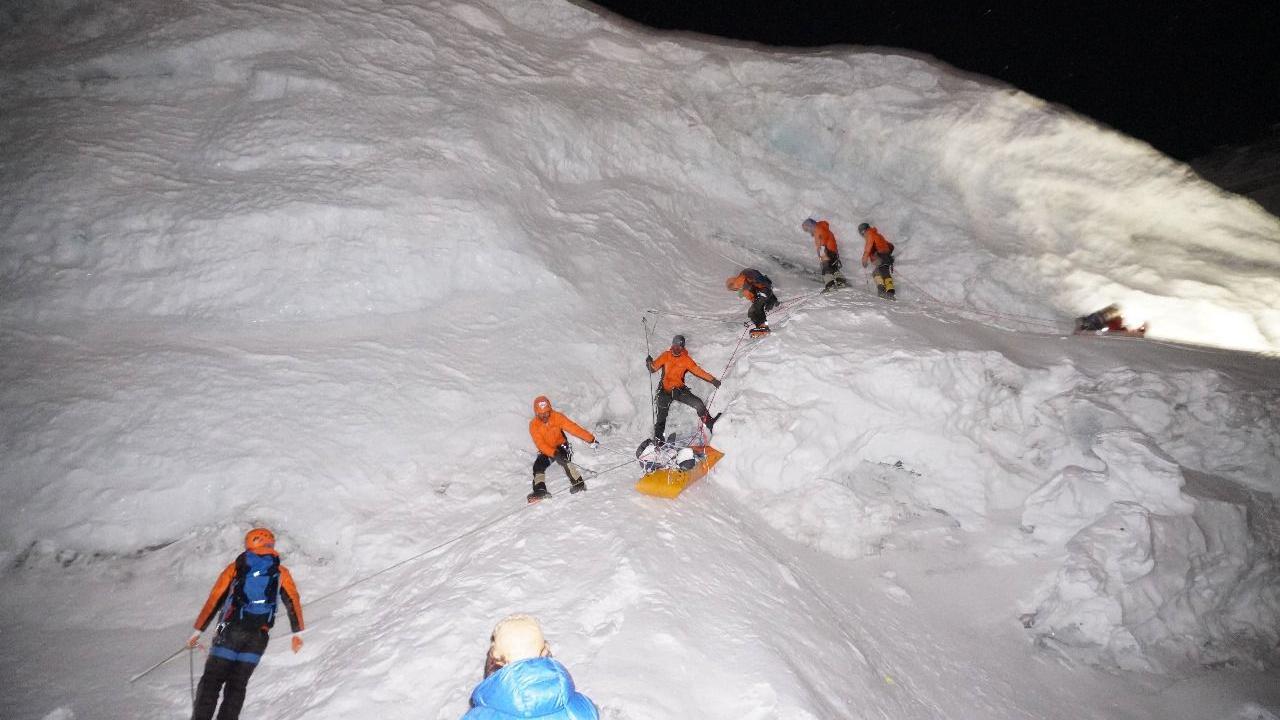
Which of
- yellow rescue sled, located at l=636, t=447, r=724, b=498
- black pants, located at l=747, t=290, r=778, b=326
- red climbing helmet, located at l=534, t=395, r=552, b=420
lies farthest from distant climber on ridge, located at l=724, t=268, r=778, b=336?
red climbing helmet, located at l=534, t=395, r=552, b=420

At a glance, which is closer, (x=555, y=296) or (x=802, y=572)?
(x=802, y=572)

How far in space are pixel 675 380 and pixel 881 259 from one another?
20.1 ft

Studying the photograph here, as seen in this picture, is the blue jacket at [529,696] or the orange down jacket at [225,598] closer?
the blue jacket at [529,696]

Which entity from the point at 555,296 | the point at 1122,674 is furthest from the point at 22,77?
the point at 1122,674

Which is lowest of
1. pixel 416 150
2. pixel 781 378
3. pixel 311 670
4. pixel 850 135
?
pixel 311 670

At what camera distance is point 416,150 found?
36.4 feet

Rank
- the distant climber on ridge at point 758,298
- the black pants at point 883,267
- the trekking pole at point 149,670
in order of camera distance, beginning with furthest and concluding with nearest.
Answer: the black pants at point 883,267
the distant climber on ridge at point 758,298
the trekking pole at point 149,670

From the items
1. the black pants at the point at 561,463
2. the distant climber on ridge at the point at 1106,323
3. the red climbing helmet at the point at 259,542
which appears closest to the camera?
the red climbing helmet at the point at 259,542

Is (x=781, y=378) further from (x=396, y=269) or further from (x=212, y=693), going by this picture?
(x=212, y=693)

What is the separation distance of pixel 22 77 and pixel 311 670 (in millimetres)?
12752

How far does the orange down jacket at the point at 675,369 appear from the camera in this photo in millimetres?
8984

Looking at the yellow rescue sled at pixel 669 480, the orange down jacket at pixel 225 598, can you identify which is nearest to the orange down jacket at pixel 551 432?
the yellow rescue sled at pixel 669 480

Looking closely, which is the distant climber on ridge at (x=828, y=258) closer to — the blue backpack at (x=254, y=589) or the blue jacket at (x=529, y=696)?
the blue backpack at (x=254, y=589)

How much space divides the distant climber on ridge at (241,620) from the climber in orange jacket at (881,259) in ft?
37.3
